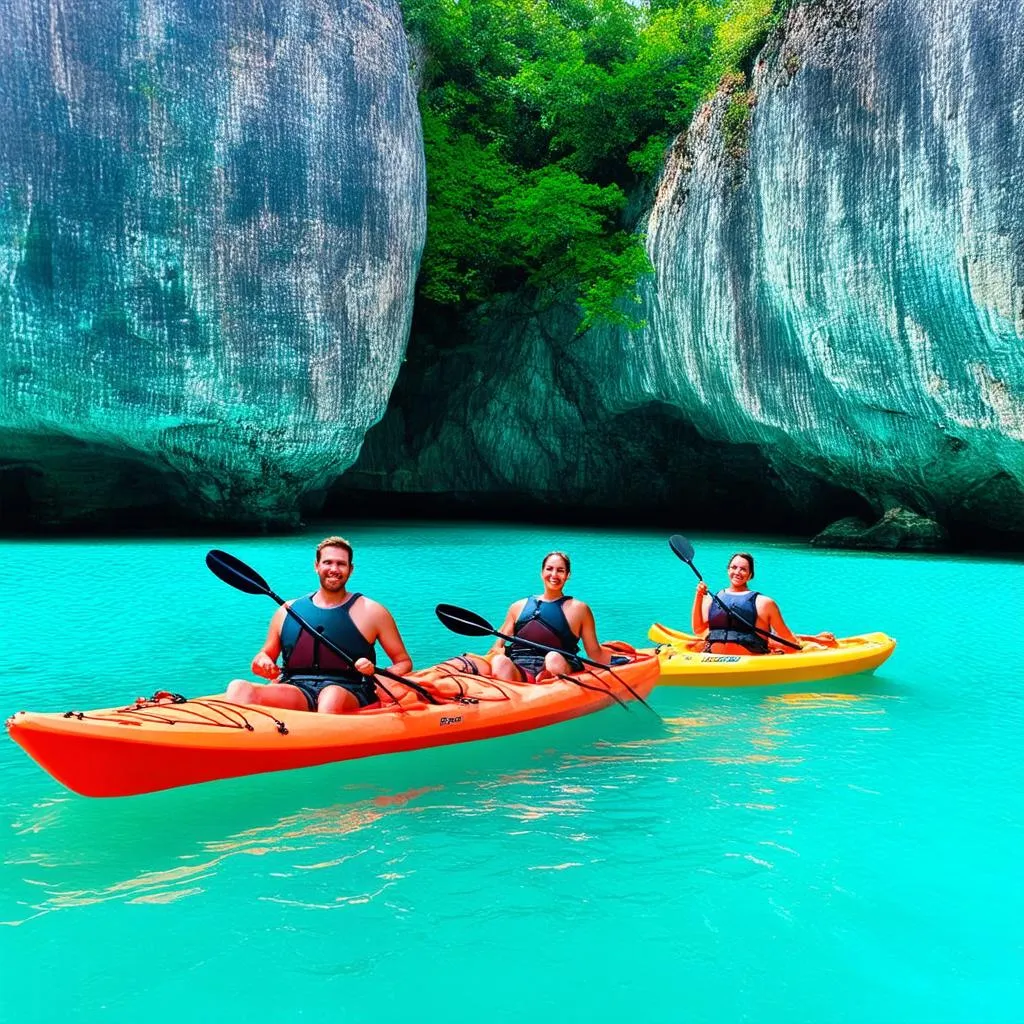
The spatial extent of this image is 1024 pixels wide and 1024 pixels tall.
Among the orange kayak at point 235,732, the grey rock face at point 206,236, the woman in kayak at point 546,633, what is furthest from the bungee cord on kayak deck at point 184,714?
the grey rock face at point 206,236

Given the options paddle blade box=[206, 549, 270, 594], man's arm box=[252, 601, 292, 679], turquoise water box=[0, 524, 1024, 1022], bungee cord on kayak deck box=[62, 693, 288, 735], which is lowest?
turquoise water box=[0, 524, 1024, 1022]

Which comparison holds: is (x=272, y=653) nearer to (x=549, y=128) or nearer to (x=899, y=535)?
(x=899, y=535)

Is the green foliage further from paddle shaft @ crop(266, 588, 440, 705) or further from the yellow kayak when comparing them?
paddle shaft @ crop(266, 588, 440, 705)

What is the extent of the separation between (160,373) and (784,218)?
9639 millimetres

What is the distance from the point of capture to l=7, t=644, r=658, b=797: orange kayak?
3.55 m

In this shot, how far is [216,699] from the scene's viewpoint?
13.5 feet

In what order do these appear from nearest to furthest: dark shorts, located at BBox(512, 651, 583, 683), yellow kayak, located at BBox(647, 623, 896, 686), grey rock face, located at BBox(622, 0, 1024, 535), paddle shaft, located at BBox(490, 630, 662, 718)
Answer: paddle shaft, located at BBox(490, 630, 662, 718), dark shorts, located at BBox(512, 651, 583, 683), yellow kayak, located at BBox(647, 623, 896, 686), grey rock face, located at BBox(622, 0, 1024, 535)

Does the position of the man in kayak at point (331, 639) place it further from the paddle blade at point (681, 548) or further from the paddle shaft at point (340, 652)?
the paddle blade at point (681, 548)

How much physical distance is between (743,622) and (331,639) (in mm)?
3296

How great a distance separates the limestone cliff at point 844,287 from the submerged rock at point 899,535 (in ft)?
1.24

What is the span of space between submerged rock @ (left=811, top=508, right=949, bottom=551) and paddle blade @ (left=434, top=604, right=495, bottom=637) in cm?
1157

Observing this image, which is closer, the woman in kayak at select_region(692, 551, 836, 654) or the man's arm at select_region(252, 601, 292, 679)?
the man's arm at select_region(252, 601, 292, 679)

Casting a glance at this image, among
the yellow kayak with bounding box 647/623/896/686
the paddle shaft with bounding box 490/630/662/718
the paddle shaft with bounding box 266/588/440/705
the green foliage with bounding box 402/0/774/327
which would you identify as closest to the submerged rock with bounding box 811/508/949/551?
the green foliage with bounding box 402/0/774/327

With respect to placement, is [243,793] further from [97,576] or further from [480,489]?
[480,489]
